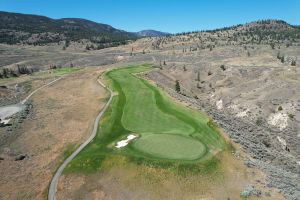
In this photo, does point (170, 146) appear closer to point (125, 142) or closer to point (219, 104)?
point (125, 142)

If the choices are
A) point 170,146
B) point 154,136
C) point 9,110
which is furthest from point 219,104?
point 170,146

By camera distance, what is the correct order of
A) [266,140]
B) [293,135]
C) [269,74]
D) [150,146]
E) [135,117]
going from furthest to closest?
[269,74] < [293,135] < [266,140] < [135,117] < [150,146]

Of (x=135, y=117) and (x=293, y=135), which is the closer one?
(x=135, y=117)

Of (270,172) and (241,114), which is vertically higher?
(270,172)

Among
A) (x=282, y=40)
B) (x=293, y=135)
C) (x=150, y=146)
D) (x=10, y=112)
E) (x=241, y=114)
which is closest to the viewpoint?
(x=150, y=146)

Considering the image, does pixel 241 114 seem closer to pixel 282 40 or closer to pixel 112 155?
pixel 112 155

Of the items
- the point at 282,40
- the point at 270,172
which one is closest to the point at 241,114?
the point at 270,172

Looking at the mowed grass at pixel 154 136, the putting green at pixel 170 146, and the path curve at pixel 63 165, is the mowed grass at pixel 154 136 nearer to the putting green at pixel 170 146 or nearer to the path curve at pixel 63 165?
the putting green at pixel 170 146
